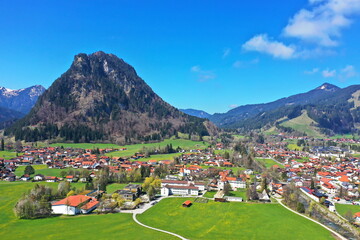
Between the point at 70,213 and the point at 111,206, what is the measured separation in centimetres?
798

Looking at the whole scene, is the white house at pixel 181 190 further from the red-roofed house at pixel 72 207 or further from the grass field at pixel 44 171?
the grass field at pixel 44 171

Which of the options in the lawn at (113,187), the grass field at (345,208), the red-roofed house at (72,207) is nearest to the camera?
the red-roofed house at (72,207)

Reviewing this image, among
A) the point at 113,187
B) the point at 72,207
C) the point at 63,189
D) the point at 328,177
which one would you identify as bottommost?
the point at 328,177

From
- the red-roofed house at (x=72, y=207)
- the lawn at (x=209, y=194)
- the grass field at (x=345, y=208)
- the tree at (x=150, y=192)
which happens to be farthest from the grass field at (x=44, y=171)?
the grass field at (x=345, y=208)

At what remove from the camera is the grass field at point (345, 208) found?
64.5 metres

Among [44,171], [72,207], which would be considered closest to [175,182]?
[72,207]

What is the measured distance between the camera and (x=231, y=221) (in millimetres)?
50594

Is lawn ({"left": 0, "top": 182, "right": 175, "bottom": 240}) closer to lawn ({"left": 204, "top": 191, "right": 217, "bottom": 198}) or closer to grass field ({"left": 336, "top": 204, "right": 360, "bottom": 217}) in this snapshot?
lawn ({"left": 204, "top": 191, "right": 217, "bottom": 198})

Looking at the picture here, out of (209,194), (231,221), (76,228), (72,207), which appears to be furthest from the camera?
(209,194)

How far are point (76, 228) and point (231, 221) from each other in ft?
91.1

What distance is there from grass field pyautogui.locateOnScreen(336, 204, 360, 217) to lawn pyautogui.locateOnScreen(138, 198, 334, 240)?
15761 millimetres

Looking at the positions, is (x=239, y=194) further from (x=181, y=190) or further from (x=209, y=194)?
(x=181, y=190)

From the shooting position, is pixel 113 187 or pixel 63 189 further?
pixel 113 187

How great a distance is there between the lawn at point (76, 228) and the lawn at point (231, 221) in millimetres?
4134
